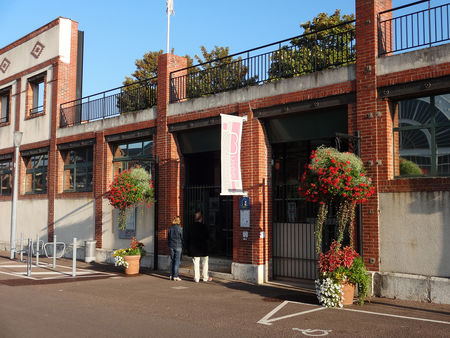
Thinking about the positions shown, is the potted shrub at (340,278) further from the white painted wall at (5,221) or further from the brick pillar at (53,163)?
the white painted wall at (5,221)

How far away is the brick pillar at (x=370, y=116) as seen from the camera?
10523mm

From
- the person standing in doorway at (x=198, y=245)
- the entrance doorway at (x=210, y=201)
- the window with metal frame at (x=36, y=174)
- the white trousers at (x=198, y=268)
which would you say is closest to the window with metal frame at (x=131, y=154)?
the entrance doorway at (x=210, y=201)

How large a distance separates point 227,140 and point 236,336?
637 cm

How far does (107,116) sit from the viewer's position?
61.4ft

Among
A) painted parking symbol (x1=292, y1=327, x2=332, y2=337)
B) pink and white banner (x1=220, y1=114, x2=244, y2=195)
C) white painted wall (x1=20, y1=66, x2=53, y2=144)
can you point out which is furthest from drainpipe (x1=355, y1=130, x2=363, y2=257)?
white painted wall (x1=20, y1=66, x2=53, y2=144)

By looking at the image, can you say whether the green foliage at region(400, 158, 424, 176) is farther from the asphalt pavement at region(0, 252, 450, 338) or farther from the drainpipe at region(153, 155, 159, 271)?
the drainpipe at region(153, 155, 159, 271)

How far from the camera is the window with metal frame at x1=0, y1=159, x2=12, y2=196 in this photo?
24.0 meters

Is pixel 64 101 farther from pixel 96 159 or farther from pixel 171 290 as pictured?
pixel 171 290

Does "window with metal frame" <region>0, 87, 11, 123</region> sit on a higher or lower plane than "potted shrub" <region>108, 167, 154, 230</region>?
higher

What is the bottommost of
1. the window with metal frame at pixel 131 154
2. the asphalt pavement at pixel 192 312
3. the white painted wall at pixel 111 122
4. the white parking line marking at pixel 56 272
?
the white parking line marking at pixel 56 272

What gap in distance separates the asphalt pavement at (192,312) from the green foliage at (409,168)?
105 inches

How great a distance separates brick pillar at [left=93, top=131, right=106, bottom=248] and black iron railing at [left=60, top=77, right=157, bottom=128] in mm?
1179

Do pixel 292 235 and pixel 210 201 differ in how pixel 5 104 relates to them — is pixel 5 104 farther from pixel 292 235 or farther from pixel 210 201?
pixel 292 235

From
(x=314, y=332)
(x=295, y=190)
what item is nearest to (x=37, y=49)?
(x=295, y=190)
